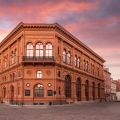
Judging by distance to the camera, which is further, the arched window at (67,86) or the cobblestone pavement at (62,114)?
the arched window at (67,86)

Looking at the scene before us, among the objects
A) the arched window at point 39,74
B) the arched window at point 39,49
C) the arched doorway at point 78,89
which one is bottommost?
the arched doorway at point 78,89

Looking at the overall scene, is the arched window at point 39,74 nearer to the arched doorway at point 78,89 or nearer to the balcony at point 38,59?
the balcony at point 38,59

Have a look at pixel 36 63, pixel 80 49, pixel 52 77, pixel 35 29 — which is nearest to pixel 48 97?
pixel 52 77

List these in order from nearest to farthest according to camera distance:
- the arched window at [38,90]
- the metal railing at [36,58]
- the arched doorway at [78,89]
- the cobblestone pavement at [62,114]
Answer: the cobblestone pavement at [62,114], the arched window at [38,90], the metal railing at [36,58], the arched doorway at [78,89]

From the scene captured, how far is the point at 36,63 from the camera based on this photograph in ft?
162

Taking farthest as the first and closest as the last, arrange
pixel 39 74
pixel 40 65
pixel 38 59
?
1. pixel 39 74
2. pixel 40 65
3. pixel 38 59

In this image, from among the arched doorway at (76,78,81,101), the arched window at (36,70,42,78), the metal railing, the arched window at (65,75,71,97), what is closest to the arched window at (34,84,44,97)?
the arched window at (36,70,42,78)

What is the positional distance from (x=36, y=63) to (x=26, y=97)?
23.3 ft

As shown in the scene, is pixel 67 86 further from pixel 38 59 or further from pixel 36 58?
pixel 36 58

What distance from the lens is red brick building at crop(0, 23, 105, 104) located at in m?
49.1

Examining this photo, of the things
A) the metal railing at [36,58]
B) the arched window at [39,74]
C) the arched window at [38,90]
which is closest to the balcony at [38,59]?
the metal railing at [36,58]

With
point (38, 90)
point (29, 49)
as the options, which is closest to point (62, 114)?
point (38, 90)

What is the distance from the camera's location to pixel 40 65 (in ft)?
163

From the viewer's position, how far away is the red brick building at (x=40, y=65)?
4906cm
